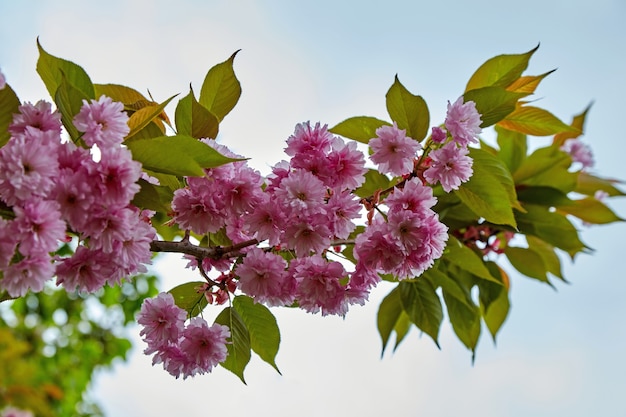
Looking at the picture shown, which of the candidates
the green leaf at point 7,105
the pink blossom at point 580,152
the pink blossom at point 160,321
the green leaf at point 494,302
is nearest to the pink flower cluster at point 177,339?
the pink blossom at point 160,321

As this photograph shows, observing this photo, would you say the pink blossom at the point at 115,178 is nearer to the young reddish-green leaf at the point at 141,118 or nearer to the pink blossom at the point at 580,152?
the young reddish-green leaf at the point at 141,118

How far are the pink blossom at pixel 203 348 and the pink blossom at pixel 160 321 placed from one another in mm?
12

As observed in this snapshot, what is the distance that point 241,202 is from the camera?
607mm

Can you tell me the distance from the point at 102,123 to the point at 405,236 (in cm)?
27

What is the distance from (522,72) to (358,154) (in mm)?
361

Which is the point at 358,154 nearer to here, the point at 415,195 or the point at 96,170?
the point at 415,195

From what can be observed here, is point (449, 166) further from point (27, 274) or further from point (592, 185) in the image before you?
point (592, 185)

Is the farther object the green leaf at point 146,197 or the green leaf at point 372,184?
the green leaf at point 372,184

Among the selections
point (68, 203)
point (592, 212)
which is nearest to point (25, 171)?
point (68, 203)

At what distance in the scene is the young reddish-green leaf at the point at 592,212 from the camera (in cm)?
129

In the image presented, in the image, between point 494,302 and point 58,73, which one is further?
point 494,302

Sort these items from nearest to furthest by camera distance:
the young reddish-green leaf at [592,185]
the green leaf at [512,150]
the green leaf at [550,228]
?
the green leaf at [550,228] < the green leaf at [512,150] < the young reddish-green leaf at [592,185]

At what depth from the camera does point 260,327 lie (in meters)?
0.74

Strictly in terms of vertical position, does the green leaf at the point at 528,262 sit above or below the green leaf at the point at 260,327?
above
